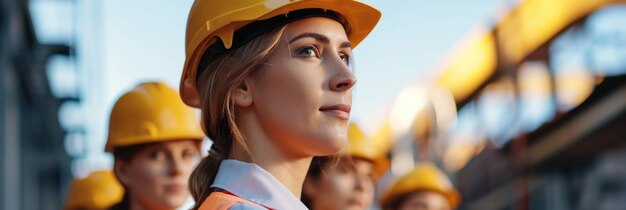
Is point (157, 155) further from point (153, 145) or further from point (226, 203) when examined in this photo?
point (226, 203)

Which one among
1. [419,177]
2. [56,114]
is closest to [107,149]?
[419,177]

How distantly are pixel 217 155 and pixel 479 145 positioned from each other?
18.6 metres

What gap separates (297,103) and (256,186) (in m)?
0.22

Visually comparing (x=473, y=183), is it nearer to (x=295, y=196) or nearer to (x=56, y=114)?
(x=56, y=114)

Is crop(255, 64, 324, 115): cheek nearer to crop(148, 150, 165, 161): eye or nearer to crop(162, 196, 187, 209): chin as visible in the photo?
crop(162, 196, 187, 209): chin

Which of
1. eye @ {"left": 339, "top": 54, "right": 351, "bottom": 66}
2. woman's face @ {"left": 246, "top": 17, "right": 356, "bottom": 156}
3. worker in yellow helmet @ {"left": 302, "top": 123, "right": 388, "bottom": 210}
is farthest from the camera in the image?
worker in yellow helmet @ {"left": 302, "top": 123, "right": 388, "bottom": 210}

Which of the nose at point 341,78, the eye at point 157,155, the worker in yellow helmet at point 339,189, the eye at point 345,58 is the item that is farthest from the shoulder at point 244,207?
the worker in yellow helmet at point 339,189

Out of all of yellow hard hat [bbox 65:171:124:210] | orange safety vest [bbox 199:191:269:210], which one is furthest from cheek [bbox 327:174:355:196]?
orange safety vest [bbox 199:191:269:210]

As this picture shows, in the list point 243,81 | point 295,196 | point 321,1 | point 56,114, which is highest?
point 56,114

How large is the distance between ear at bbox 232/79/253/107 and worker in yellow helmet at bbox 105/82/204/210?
1906 mm

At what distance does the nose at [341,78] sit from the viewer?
8.92 ft

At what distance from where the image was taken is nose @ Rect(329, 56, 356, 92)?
2719 mm

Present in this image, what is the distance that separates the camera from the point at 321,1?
2.80m

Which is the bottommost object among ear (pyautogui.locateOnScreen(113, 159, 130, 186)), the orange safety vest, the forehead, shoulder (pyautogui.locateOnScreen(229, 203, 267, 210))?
shoulder (pyautogui.locateOnScreen(229, 203, 267, 210))
